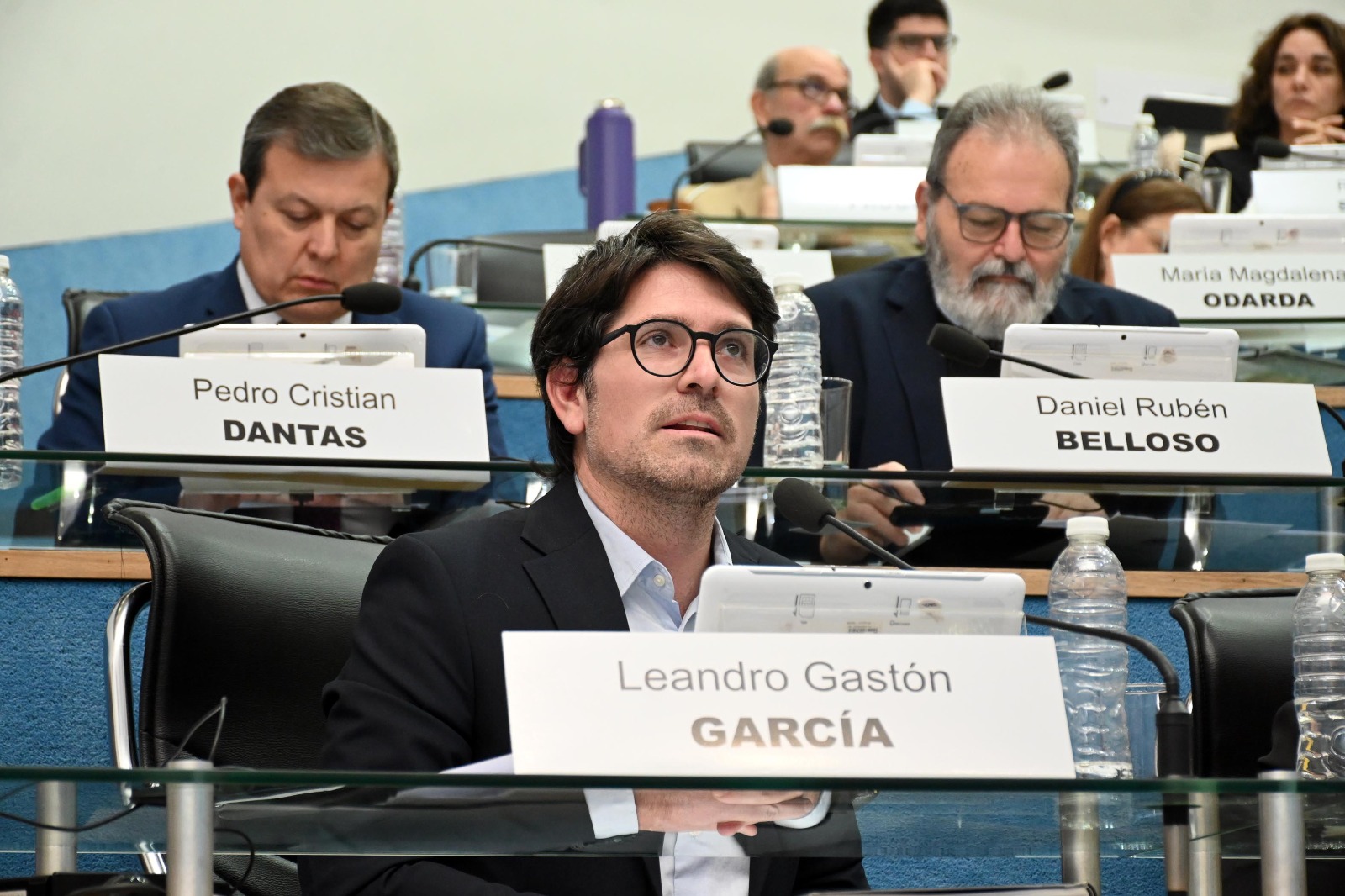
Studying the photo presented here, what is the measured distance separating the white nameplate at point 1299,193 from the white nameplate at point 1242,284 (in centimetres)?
95

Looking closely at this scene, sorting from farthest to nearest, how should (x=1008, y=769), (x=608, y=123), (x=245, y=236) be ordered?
(x=608, y=123) → (x=245, y=236) → (x=1008, y=769)

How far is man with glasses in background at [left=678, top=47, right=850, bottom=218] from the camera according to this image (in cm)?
507

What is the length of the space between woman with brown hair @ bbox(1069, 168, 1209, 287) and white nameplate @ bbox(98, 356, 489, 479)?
203cm

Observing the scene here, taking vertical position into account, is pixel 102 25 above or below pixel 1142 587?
above

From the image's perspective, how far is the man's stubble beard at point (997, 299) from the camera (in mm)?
3092

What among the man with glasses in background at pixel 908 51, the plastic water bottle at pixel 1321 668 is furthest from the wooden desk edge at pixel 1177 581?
the man with glasses in background at pixel 908 51

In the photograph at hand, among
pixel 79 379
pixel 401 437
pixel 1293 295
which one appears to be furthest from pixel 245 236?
pixel 1293 295

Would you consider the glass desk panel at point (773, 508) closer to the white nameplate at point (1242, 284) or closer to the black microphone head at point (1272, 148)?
the white nameplate at point (1242, 284)

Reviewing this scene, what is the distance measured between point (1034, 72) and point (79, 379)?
17.6ft

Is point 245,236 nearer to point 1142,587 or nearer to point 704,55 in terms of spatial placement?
point 1142,587

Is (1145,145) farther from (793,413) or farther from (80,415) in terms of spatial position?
(80,415)

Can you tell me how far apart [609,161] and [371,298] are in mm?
2329

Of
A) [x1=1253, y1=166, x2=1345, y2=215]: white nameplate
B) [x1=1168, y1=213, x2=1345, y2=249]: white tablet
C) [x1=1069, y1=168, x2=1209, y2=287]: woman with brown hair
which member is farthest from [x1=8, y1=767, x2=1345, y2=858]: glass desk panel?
[x1=1253, y1=166, x2=1345, y2=215]: white nameplate

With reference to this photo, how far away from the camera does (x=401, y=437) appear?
228cm
